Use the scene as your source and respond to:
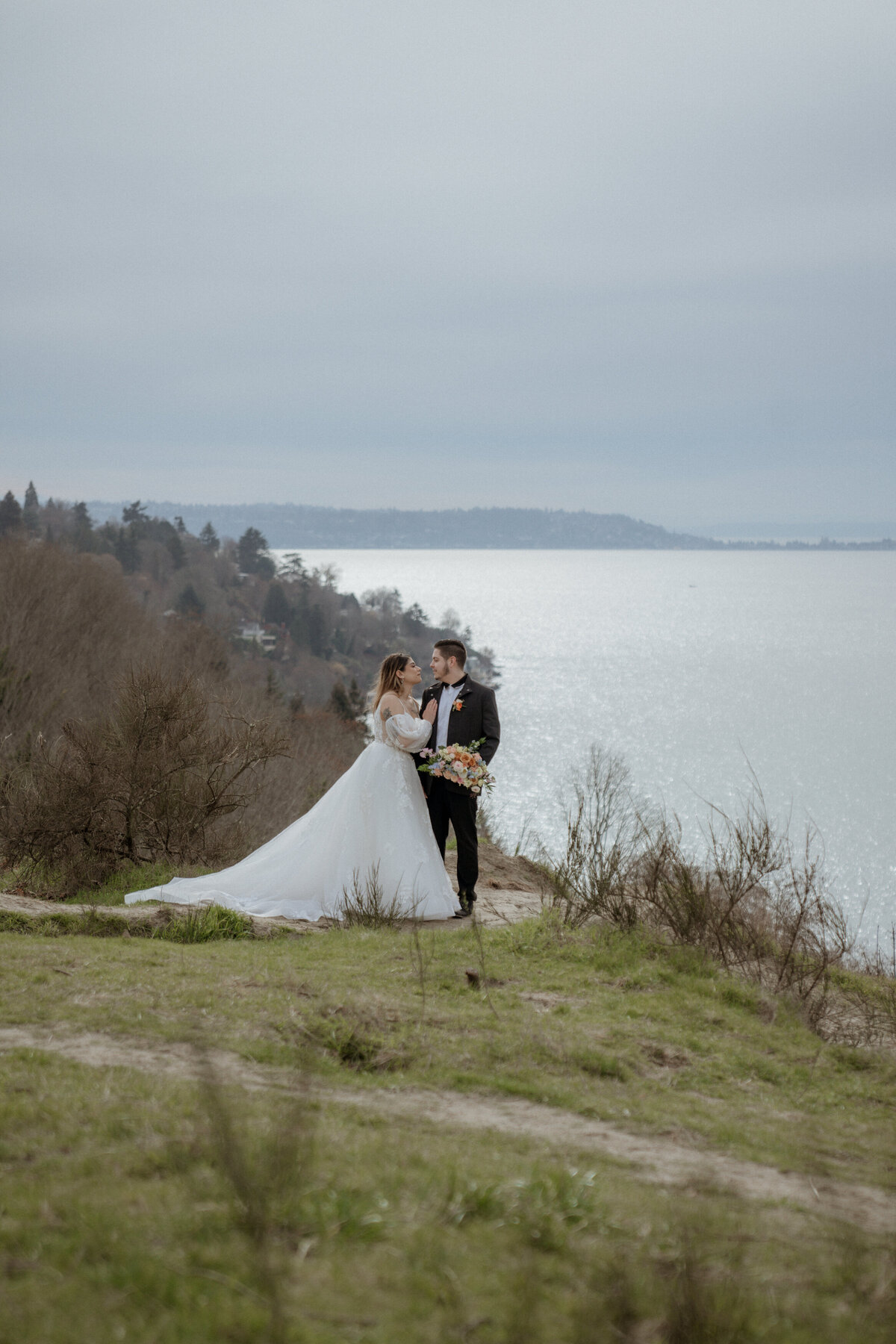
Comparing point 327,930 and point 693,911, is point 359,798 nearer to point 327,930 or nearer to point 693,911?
point 327,930

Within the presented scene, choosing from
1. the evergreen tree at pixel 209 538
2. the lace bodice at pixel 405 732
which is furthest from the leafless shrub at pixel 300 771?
the evergreen tree at pixel 209 538

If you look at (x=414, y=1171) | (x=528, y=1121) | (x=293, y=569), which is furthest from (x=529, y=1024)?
(x=293, y=569)

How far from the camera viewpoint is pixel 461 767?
30.7ft

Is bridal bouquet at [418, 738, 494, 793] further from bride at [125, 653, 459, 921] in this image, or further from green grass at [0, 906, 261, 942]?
green grass at [0, 906, 261, 942]

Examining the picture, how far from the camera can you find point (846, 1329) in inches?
108

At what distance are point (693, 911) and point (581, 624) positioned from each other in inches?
6920

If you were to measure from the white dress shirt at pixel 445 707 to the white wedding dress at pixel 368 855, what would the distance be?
207 millimetres

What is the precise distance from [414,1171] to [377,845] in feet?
20.6

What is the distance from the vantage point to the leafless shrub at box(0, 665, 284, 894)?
14.6 meters

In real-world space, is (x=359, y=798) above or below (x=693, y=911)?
above

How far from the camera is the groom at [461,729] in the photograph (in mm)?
9812

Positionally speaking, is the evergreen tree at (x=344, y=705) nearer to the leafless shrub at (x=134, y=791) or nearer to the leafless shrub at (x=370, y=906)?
the leafless shrub at (x=134, y=791)

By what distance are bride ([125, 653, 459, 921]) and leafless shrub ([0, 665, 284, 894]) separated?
15.2 ft

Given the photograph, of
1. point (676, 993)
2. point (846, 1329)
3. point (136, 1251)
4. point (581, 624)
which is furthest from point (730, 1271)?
point (581, 624)
